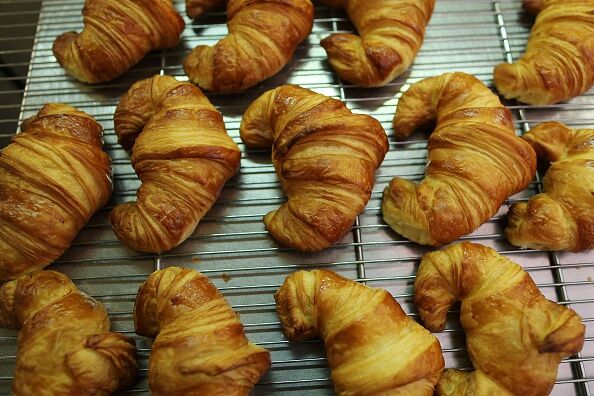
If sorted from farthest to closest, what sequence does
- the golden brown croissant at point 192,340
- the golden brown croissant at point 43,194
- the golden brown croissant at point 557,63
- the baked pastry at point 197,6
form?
the baked pastry at point 197,6 < the golden brown croissant at point 557,63 < the golden brown croissant at point 43,194 < the golden brown croissant at point 192,340

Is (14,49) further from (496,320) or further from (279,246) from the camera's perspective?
(496,320)

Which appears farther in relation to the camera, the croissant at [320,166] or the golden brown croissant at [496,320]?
the croissant at [320,166]

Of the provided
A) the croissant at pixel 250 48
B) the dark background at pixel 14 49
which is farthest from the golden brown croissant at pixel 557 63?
the dark background at pixel 14 49

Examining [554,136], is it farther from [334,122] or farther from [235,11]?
[235,11]

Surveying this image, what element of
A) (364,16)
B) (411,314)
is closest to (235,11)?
(364,16)

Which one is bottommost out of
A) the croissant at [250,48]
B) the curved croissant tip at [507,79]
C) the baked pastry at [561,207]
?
the baked pastry at [561,207]

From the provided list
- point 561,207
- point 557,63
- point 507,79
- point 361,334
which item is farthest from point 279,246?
point 557,63

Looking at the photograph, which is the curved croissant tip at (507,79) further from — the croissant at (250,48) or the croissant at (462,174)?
the croissant at (250,48)
